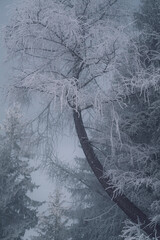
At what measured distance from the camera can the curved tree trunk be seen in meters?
5.25

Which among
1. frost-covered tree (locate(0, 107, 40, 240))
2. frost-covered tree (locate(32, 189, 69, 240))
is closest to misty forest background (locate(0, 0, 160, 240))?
frost-covered tree (locate(0, 107, 40, 240))

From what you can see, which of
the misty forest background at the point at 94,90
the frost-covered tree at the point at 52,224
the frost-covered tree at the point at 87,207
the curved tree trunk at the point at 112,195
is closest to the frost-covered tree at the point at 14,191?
the frost-covered tree at the point at 52,224

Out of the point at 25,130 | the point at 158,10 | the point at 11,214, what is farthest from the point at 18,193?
the point at 158,10

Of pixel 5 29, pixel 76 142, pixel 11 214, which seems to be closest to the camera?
pixel 5 29

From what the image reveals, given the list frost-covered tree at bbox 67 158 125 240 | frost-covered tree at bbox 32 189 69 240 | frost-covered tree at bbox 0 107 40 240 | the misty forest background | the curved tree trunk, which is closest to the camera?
the misty forest background

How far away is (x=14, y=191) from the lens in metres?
13.1

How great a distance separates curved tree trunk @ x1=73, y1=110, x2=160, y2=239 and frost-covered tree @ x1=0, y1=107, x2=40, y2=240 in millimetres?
7544

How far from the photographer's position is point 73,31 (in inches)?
197

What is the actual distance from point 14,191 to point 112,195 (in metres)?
8.64

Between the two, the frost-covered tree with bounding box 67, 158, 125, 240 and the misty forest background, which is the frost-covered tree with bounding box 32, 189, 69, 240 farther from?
the misty forest background

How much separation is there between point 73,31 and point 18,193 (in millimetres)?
10323

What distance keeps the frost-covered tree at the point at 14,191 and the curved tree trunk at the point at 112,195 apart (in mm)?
7544

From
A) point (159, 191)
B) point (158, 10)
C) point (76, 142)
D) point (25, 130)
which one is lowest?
point (159, 191)

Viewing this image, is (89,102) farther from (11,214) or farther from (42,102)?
(11,214)
